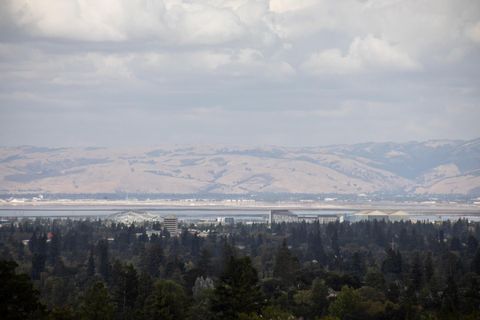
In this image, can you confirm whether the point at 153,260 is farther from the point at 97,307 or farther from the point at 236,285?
the point at 236,285

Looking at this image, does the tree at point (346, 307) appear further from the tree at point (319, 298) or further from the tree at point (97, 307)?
the tree at point (97, 307)

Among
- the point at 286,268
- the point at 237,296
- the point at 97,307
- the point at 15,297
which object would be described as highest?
the point at 286,268

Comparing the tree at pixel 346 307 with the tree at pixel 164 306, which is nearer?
the tree at pixel 164 306

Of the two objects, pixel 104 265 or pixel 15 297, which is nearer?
pixel 15 297

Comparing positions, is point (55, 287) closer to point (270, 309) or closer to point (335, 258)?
point (270, 309)

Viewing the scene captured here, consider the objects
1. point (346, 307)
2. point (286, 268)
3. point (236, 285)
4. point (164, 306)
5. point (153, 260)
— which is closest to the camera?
point (164, 306)

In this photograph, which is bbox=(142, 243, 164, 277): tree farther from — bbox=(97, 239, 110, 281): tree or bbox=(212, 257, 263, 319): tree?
bbox=(212, 257, 263, 319): tree

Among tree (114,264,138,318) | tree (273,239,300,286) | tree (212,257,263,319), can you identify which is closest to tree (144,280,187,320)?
tree (212,257,263,319)

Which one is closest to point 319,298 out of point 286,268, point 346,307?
point 346,307

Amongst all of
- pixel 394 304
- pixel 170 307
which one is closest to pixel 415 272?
pixel 394 304

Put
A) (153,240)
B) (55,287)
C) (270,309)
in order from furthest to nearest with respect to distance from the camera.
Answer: (153,240), (55,287), (270,309)

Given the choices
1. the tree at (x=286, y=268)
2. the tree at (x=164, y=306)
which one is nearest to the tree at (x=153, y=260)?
the tree at (x=286, y=268)
